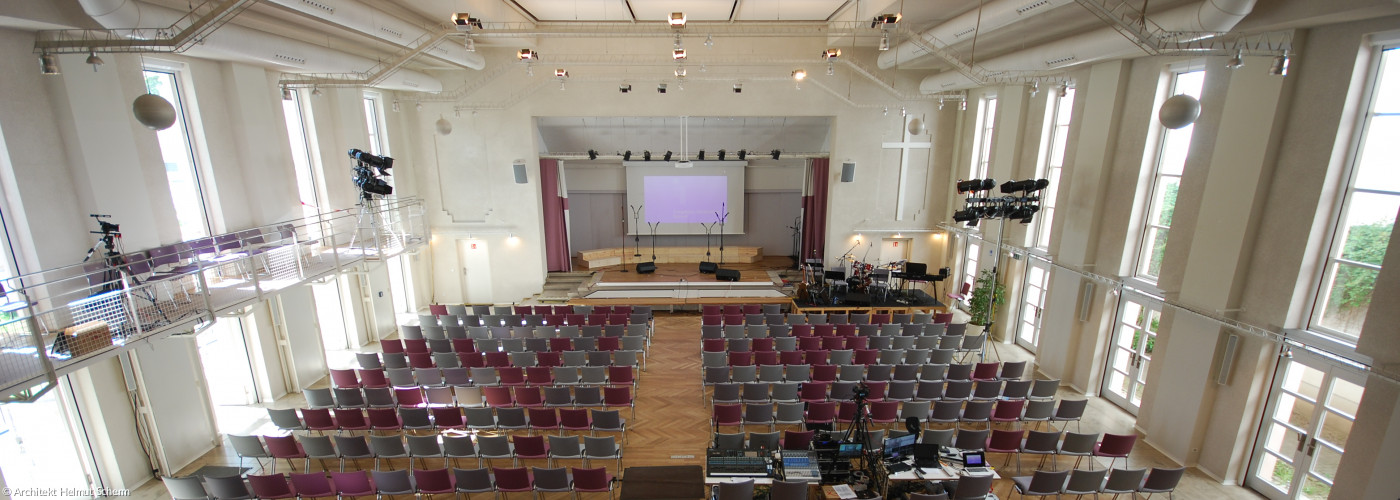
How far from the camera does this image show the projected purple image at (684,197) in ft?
58.2

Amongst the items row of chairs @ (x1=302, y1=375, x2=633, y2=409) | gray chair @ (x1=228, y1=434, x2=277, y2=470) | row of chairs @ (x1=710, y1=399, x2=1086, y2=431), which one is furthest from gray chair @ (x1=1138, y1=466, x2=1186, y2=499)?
gray chair @ (x1=228, y1=434, x2=277, y2=470)

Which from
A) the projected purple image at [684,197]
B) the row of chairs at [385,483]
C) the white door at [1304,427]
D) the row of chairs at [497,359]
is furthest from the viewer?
the projected purple image at [684,197]

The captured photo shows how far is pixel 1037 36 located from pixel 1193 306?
18.2 ft

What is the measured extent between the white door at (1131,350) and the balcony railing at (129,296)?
12.7 m

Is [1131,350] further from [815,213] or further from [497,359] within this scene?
[497,359]

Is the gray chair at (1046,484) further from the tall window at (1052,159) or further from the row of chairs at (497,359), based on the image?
the tall window at (1052,159)

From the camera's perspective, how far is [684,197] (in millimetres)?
17828

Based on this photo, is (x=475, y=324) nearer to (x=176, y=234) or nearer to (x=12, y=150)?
Result: (x=176, y=234)

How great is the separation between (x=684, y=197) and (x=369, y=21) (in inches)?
423

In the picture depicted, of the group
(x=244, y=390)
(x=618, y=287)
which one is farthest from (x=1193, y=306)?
(x=244, y=390)

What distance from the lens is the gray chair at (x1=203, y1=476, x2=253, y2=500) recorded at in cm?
546

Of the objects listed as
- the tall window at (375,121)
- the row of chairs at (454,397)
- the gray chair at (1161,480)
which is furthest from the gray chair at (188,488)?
the gray chair at (1161,480)

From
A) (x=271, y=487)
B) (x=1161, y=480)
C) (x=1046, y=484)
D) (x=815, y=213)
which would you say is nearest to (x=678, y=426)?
(x=1046, y=484)

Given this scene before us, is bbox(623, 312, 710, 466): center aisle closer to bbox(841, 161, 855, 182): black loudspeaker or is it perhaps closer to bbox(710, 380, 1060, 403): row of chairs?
bbox(710, 380, 1060, 403): row of chairs
